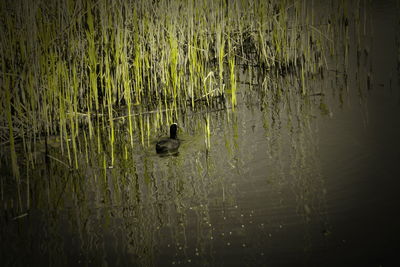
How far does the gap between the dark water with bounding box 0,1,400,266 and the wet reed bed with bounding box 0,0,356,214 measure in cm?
23

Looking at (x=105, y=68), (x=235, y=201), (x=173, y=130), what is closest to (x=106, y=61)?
(x=105, y=68)

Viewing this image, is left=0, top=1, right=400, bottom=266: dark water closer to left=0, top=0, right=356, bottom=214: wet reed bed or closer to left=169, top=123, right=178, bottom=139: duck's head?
left=169, top=123, right=178, bottom=139: duck's head

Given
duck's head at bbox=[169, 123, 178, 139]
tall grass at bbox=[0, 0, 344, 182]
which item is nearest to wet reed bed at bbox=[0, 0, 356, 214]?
tall grass at bbox=[0, 0, 344, 182]

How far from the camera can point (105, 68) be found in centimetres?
349

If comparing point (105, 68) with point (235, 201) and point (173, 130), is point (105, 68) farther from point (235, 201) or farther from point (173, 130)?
point (235, 201)

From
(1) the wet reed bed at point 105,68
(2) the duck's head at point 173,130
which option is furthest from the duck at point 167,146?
(1) the wet reed bed at point 105,68

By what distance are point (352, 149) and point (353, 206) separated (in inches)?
29.8

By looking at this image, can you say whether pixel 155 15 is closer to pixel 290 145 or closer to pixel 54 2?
pixel 54 2

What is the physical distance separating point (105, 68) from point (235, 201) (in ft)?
5.72

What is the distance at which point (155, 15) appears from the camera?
3.67 metres

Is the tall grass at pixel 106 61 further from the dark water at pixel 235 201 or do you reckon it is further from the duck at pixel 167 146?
the dark water at pixel 235 201

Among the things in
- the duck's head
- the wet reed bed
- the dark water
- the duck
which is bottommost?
the dark water

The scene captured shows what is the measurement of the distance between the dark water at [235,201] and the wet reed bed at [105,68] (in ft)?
0.77

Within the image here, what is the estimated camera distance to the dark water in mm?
1799
